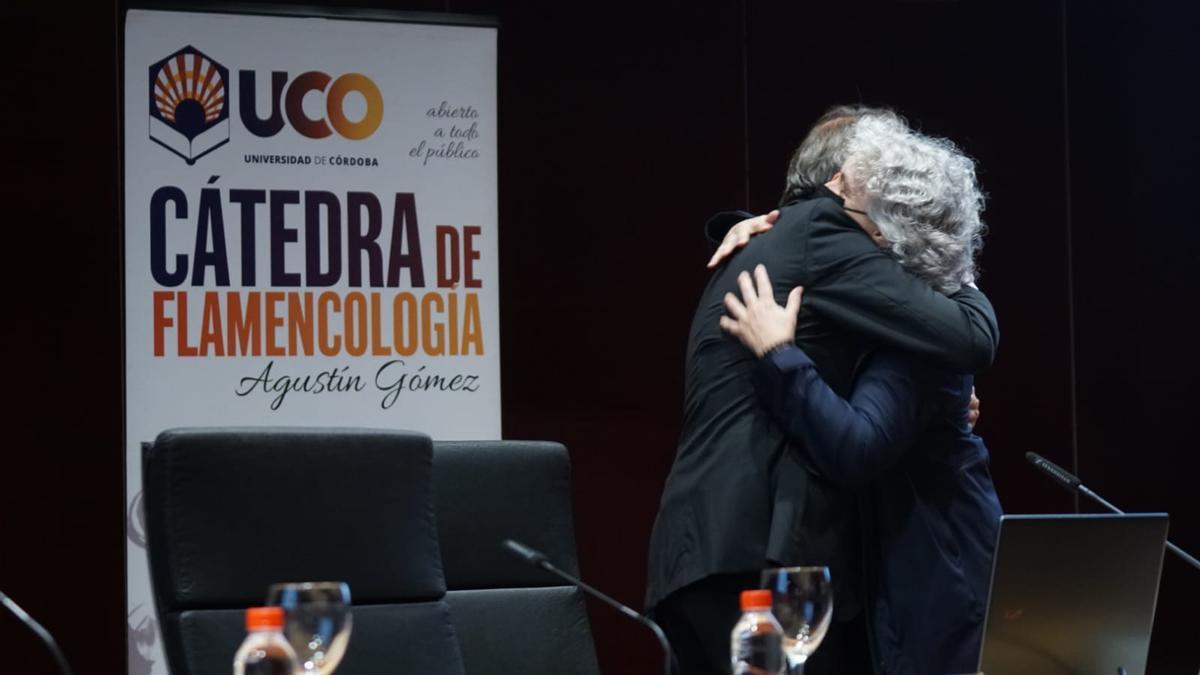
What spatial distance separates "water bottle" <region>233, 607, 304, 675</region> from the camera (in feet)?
4.37

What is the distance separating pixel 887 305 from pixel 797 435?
0.22 meters

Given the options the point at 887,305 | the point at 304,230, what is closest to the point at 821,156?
the point at 887,305

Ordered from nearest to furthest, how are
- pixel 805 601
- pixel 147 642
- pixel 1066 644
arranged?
pixel 805 601 → pixel 1066 644 → pixel 147 642

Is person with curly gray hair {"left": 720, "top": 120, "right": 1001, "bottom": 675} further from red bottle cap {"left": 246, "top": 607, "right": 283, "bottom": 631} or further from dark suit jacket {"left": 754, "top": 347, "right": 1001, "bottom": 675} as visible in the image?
red bottle cap {"left": 246, "top": 607, "right": 283, "bottom": 631}

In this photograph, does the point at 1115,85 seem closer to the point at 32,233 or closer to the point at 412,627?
the point at 32,233

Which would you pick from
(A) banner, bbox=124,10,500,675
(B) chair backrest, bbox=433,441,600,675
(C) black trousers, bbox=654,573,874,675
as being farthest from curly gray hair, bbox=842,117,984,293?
(A) banner, bbox=124,10,500,675

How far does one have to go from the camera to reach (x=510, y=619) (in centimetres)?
253

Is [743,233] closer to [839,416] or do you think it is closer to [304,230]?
[839,416]

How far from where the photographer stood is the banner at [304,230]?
4.04 meters

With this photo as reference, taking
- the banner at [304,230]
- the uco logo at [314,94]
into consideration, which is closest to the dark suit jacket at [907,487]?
the banner at [304,230]

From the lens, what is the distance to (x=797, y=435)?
2.17 metres

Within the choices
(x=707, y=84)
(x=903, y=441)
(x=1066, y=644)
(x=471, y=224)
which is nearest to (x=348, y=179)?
(x=471, y=224)

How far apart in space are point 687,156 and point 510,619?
259cm

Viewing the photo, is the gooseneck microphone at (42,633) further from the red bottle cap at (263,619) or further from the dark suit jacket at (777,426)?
the dark suit jacket at (777,426)
